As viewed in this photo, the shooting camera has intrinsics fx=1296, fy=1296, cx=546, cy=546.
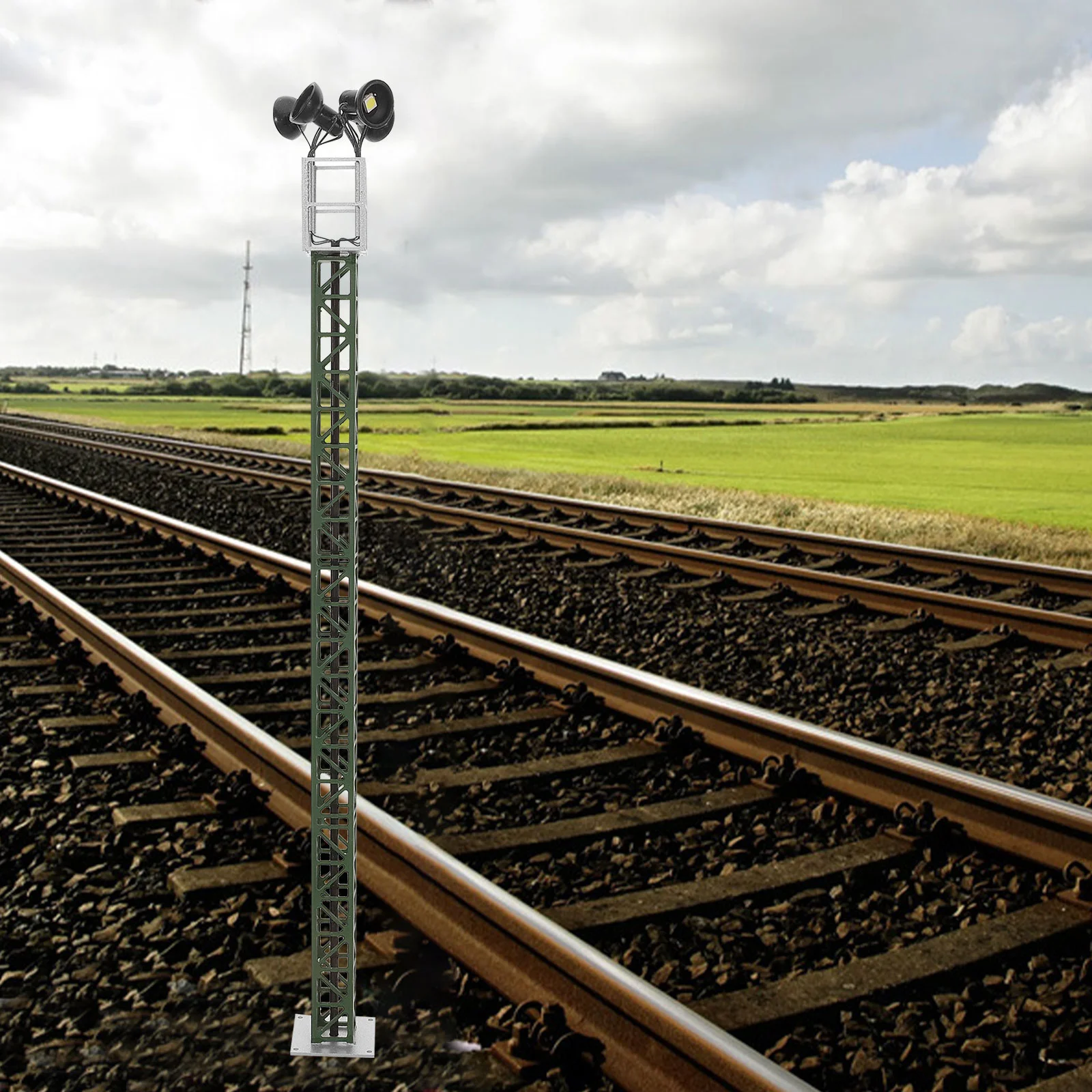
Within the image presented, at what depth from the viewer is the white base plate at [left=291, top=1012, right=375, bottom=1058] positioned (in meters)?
3.29

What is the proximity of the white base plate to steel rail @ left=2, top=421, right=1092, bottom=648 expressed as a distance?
5923 mm

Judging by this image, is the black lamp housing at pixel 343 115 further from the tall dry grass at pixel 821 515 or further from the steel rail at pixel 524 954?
the tall dry grass at pixel 821 515

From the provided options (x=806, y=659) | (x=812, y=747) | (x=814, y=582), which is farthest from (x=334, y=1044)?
(x=814, y=582)

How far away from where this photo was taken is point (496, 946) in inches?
148

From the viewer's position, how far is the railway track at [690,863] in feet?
11.2

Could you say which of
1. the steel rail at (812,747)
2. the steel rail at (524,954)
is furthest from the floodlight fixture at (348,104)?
the steel rail at (812,747)

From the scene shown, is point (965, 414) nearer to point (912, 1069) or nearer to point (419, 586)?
point (419, 586)

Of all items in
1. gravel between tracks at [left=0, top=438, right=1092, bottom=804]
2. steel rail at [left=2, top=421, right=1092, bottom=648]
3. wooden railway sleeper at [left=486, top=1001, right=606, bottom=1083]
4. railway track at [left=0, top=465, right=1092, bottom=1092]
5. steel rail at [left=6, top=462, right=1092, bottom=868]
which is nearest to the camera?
wooden railway sleeper at [left=486, top=1001, right=606, bottom=1083]

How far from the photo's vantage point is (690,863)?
15.2ft

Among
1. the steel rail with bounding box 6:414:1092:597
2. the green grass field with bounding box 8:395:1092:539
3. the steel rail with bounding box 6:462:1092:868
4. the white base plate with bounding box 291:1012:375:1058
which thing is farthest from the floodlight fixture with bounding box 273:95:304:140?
the green grass field with bounding box 8:395:1092:539

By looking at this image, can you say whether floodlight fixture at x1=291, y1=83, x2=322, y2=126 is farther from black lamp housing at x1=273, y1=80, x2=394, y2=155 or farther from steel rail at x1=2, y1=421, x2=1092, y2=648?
steel rail at x1=2, y1=421, x2=1092, y2=648

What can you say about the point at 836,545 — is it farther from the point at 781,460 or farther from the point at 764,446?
the point at 764,446

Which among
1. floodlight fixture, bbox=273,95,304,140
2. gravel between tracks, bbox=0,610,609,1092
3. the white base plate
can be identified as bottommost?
gravel between tracks, bbox=0,610,609,1092

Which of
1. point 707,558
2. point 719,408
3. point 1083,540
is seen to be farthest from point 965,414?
point 707,558
